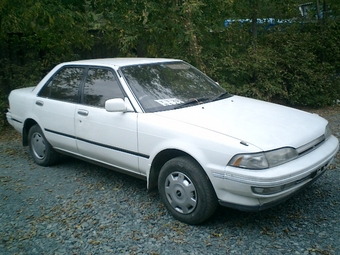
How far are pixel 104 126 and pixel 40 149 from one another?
1.81m

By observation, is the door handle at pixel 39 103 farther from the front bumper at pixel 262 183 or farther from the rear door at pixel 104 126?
the front bumper at pixel 262 183

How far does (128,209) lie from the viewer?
4.38 meters

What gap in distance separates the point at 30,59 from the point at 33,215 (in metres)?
6.25

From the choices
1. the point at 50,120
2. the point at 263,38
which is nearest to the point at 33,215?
the point at 50,120

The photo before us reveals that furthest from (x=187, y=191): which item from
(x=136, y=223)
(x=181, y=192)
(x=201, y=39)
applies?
(x=201, y=39)

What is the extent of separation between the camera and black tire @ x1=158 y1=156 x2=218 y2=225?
12.2ft

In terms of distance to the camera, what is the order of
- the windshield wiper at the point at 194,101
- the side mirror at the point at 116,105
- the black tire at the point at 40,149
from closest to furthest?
the side mirror at the point at 116,105 → the windshield wiper at the point at 194,101 → the black tire at the point at 40,149

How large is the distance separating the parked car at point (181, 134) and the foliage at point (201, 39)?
3.08m

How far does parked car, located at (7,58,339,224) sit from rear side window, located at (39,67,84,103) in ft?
0.06

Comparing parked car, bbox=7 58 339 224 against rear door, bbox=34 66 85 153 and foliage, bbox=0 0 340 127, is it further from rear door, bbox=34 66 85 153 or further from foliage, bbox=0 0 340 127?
foliage, bbox=0 0 340 127

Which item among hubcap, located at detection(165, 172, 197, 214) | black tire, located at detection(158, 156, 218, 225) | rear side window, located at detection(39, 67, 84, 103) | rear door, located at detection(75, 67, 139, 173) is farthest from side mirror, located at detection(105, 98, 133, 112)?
rear side window, located at detection(39, 67, 84, 103)

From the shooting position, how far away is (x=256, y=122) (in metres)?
4.00

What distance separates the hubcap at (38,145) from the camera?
5848 mm

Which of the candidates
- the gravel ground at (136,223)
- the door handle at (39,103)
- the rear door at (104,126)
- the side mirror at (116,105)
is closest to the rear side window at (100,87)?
the rear door at (104,126)
